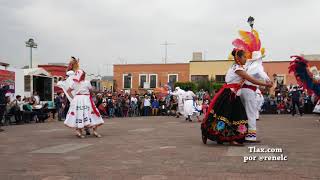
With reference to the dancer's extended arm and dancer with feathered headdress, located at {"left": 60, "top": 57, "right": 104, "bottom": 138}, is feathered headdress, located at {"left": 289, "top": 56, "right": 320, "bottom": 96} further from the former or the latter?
dancer with feathered headdress, located at {"left": 60, "top": 57, "right": 104, "bottom": 138}

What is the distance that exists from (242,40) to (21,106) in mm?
13779

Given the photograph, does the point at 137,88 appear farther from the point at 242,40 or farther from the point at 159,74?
the point at 242,40

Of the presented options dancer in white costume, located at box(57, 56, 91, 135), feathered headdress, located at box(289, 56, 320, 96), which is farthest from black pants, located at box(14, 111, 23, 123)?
feathered headdress, located at box(289, 56, 320, 96)

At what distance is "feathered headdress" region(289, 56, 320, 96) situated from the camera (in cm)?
1620

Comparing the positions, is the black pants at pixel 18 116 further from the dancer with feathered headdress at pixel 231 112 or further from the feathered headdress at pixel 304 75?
the dancer with feathered headdress at pixel 231 112

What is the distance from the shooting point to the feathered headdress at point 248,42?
9.71 m

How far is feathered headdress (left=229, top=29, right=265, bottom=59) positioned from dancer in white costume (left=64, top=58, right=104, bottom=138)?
161 inches

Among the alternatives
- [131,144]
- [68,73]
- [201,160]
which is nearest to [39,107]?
[68,73]

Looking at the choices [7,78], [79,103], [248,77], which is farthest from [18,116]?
[248,77]

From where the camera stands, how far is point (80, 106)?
11734mm

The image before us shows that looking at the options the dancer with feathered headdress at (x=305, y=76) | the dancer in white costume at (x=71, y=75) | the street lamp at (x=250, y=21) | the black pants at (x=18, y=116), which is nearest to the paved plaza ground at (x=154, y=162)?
the dancer in white costume at (x=71, y=75)

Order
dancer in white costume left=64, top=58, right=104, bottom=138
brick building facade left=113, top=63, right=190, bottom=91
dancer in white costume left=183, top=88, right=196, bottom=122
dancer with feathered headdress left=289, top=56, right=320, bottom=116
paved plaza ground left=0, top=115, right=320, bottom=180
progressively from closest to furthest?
paved plaza ground left=0, top=115, right=320, bottom=180 → dancer in white costume left=64, top=58, right=104, bottom=138 → dancer with feathered headdress left=289, top=56, right=320, bottom=116 → dancer in white costume left=183, top=88, right=196, bottom=122 → brick building facade left=113, top=63, right=190, bottom=91

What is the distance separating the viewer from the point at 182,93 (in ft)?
72.9

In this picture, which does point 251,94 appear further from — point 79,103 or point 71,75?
point 71,75
